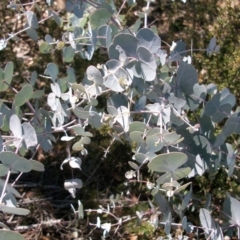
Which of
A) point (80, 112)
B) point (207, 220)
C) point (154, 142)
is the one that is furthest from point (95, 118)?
point (207, 220)

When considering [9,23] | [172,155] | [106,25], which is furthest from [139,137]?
[9,23]

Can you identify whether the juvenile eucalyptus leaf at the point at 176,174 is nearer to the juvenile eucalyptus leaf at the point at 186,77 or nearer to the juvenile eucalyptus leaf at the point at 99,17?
the juvenile eucalyptus leaf at the point at 186,77

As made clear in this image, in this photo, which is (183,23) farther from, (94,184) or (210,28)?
(94,184)

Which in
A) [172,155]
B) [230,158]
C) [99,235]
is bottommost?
[99,235]

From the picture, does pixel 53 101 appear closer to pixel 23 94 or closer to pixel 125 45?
pixel 23 94

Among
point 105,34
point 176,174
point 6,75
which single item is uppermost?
point 105,34

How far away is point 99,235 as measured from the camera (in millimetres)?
1611

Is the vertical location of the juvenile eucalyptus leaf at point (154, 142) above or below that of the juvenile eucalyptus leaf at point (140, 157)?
above

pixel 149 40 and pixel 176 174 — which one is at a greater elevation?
pixel 149 40

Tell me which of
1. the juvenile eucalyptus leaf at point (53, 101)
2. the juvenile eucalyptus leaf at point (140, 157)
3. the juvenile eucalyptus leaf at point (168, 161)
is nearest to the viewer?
the juvenile eucalyptus leaf at point (168, 161)

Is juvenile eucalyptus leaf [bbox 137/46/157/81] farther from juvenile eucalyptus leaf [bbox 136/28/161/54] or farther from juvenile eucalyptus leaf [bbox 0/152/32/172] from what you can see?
juvenile eucalyptus leaf [bbox 0/152/32/172]

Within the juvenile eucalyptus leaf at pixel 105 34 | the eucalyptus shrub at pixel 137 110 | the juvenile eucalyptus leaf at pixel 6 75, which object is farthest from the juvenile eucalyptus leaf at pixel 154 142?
the juvenile eucalyptus leaf at pixel 6 75

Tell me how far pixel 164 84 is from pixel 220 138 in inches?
7.4

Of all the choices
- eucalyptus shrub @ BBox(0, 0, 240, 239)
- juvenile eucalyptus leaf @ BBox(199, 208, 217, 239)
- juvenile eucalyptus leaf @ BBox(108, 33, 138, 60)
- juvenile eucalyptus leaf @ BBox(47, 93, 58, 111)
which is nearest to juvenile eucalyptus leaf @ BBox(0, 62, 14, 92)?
eucalyptus shrub @ BBox(0, 0, 240, 239)
